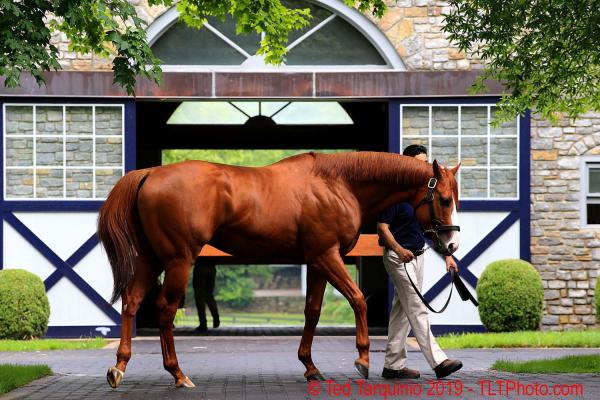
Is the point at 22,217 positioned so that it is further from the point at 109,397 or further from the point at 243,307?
the point at 243,307

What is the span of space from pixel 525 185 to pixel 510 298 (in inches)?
75.4

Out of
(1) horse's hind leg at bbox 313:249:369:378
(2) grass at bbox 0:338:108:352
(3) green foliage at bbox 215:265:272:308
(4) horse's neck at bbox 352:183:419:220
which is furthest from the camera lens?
(3) green foliage at bbox 215:265:272:308

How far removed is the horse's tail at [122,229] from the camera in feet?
29.1

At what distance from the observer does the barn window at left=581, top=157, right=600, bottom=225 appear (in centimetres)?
1672

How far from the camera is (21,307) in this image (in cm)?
1521

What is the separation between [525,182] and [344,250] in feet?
26.1

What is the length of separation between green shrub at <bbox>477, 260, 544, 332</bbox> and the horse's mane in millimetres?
6777

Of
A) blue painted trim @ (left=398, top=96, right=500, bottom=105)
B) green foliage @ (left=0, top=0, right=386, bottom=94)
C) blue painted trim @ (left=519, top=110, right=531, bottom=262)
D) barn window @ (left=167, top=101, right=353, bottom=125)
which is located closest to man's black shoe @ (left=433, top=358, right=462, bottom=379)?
green foliage @ (left=0, top=0, right=386, bottom=94)

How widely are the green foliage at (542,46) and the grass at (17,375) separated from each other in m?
5.04

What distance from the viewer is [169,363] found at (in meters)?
8.88

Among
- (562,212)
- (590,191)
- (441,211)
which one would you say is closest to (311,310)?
(441,211)

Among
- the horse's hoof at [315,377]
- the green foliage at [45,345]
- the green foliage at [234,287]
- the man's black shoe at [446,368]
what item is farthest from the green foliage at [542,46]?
the green foliage at [234,287]

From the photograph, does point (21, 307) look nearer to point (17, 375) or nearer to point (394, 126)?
point (17, 375)

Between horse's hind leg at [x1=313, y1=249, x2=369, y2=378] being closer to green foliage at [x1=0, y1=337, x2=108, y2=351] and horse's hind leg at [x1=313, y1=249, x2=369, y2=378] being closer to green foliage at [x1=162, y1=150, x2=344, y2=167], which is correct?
green foliage at [x1=0, y1=337, x2=108, y2=351]
